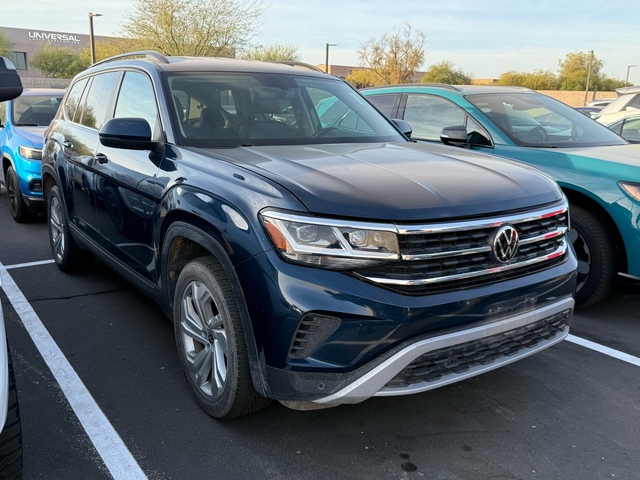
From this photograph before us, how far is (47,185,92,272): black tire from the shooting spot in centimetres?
490

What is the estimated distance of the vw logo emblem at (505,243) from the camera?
8.22ft

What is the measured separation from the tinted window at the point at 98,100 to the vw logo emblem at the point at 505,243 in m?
3.02

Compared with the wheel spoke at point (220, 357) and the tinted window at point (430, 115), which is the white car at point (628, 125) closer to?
the tinted window at point (430, 115)

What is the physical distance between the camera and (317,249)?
228 centimetres

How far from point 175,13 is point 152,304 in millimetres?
24846

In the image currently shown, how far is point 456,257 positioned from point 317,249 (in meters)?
0.61

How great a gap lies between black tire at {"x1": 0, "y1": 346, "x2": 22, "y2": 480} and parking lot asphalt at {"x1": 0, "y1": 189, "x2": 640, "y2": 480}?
55cm

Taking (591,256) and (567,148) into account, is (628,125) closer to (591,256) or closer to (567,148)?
(567,148)

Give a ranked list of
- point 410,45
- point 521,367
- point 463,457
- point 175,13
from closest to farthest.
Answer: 1. point 463,457
2. point 521,367
3. point 175,13
4. point 410,45

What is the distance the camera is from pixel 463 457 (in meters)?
2.62

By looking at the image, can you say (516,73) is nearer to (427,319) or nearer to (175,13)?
Answer: (175,13)

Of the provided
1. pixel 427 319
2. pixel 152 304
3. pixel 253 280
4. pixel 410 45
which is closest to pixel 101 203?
pixel 152 304

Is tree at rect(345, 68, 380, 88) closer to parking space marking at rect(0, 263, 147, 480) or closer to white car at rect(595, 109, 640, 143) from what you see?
white car at rect(595, 109, 640, 143)

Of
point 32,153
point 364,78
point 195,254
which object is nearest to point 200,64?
point 195,254
